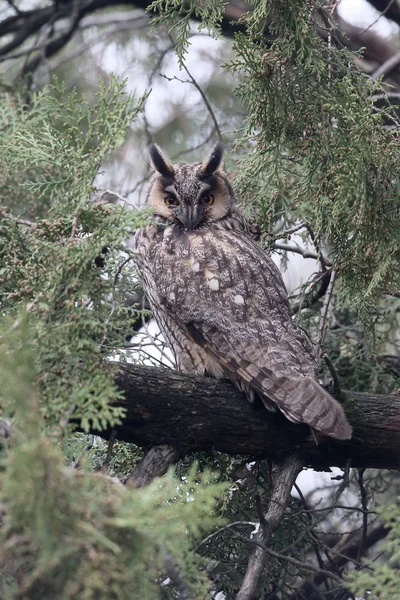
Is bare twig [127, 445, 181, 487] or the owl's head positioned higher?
the owl's head

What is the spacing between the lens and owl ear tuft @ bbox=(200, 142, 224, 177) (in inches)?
122

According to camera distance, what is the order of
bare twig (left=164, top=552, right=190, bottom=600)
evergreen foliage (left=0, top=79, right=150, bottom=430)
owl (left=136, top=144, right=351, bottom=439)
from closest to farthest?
bare twig (left=164, top=552, right=190, bottom=600) < evergreen foliage (left=0, top=79, right=150, bottom=430) < owl (left=136, top=144, right=351, bottom=439)

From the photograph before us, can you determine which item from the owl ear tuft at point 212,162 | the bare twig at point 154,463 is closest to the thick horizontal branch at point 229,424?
the bare twig at point 154,463

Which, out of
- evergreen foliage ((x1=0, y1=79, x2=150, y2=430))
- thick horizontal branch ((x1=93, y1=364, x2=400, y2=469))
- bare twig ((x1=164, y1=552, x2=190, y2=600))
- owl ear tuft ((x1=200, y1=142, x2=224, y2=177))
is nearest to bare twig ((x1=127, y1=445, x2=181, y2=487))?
thick horizontal branch ((x1=93, y1=364, x2=400, y2=469))

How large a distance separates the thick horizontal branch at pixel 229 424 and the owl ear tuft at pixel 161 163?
1008mm

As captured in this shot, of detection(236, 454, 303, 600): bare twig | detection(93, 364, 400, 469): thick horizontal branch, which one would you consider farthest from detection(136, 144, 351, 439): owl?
detection(236, 454, 303, 600): bare twig

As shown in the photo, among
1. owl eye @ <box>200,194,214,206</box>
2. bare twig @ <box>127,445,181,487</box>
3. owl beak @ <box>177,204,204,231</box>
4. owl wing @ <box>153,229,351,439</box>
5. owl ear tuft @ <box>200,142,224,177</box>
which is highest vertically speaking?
owl ear tuft @ <box>200,142,224,177</box>

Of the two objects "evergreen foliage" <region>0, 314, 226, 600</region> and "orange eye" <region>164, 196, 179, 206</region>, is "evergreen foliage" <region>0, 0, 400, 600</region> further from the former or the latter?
"orange eye" <region>164, 196, 179, 206</region>

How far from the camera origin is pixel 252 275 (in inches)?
112

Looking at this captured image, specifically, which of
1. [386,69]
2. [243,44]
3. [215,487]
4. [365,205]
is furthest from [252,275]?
[386,69]

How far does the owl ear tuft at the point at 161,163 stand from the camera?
10.2 ft

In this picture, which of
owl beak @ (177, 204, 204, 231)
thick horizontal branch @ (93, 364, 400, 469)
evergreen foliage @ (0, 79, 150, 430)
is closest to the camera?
evergreen foliage @ (0, 79, 150, 430)

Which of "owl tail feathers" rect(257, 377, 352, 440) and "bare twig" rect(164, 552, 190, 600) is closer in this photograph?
"bare twig" rect(164, 552, 190, 600)

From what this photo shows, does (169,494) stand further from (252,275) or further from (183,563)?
(252,275)
